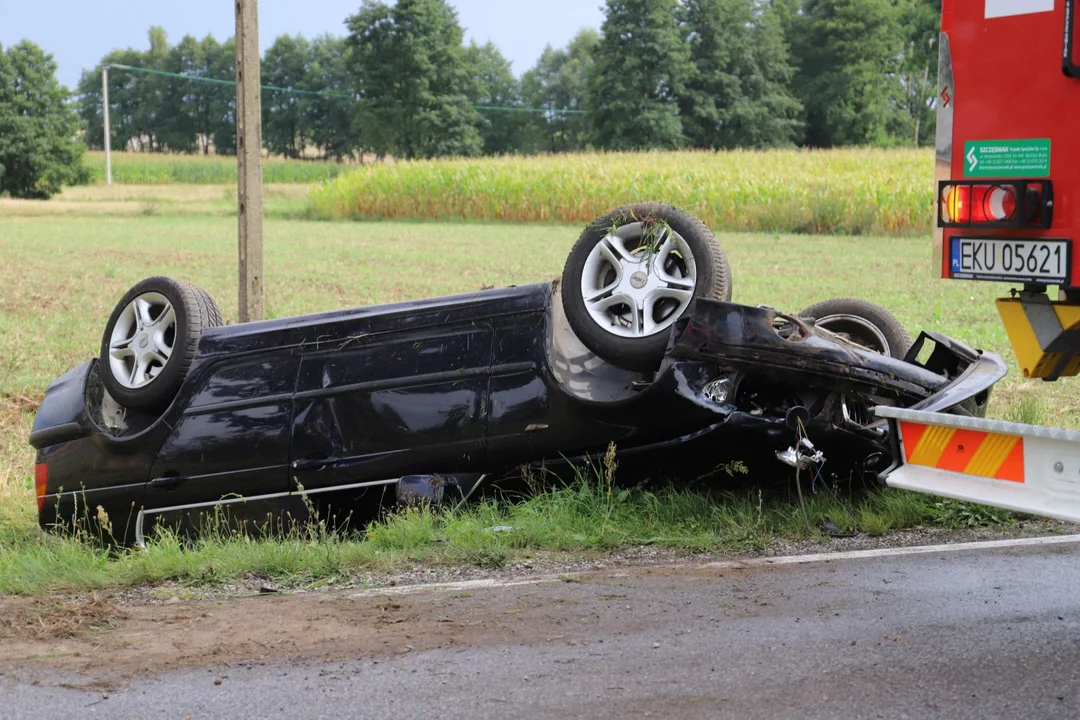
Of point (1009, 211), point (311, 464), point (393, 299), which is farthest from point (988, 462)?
point (393, 299)

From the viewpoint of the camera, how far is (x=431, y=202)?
41125mm

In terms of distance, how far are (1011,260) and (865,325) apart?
7.16ft

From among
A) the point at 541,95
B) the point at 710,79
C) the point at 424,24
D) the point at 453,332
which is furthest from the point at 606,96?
the point at 453,332

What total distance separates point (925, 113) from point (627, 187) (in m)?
61.0

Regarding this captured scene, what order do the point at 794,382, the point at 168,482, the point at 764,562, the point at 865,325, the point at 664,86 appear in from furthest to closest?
1. the point at 664,86
2. the point at 865,325
3. the point at 168,482
4. the point at 794,382
5. the point at 764,562

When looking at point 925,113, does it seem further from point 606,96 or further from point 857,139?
point 606,96

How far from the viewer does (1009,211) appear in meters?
4.20

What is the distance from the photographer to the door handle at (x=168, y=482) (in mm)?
6137

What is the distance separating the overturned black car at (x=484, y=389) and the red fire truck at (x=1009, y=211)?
1.97ft

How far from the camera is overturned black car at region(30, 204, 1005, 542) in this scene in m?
5.24

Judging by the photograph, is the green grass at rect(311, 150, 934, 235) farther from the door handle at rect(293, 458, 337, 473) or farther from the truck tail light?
the truck tail light

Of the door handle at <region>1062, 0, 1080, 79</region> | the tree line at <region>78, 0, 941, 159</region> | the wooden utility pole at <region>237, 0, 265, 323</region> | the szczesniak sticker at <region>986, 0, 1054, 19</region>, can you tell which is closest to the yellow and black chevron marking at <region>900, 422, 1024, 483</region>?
the door handle at <region>1062, 0, 1080, 79</region>

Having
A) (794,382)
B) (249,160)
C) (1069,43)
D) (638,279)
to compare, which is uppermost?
(1069,43)

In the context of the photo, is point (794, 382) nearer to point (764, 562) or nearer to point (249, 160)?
point (764, 562)
